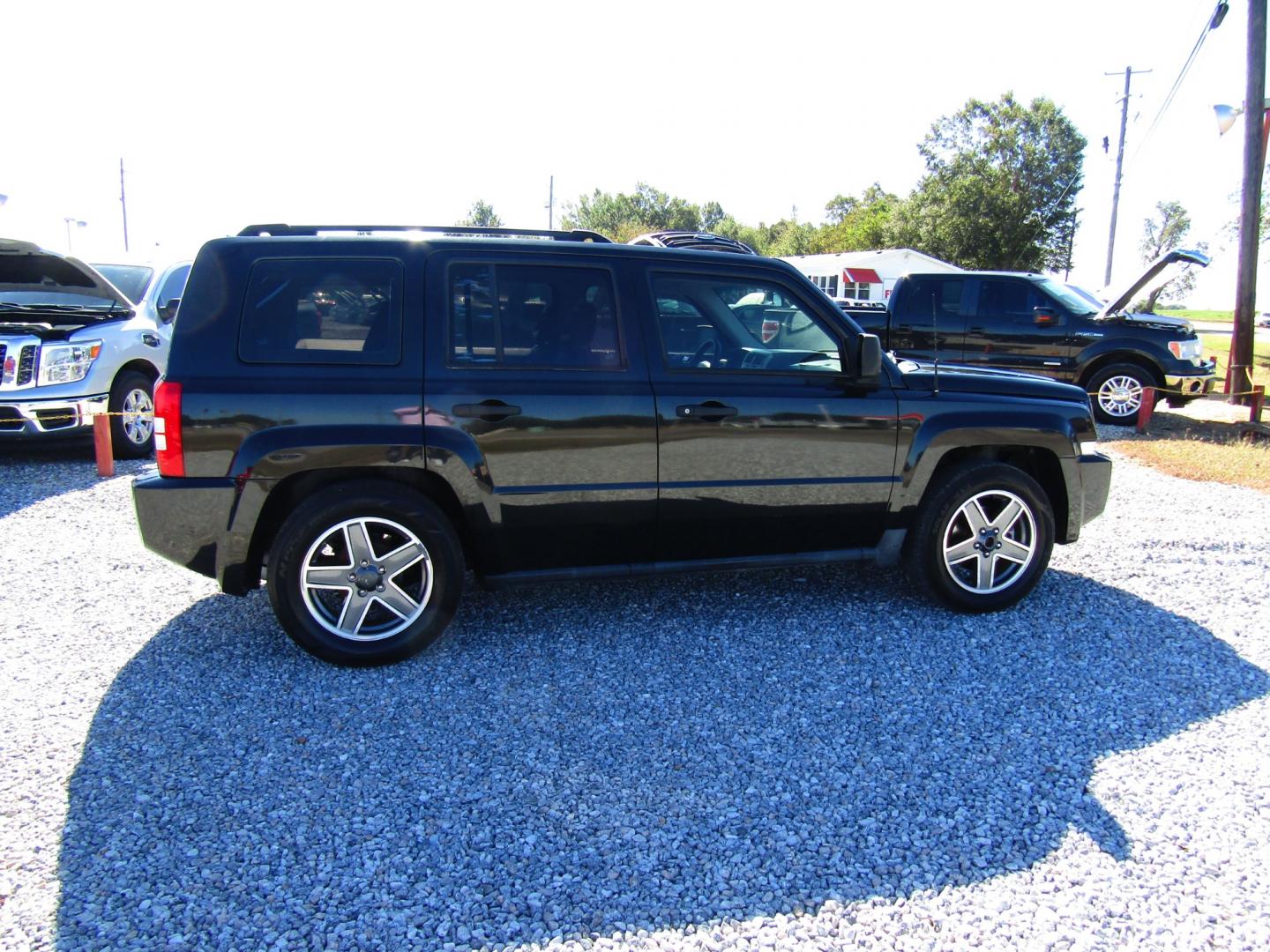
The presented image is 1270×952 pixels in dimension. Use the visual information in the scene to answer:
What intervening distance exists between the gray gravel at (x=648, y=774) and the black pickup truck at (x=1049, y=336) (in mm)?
6839

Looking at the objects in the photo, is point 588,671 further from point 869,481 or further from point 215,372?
point 215,372

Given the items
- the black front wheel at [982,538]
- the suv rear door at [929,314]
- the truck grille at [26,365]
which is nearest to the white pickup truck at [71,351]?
the truck grille at [26,365]

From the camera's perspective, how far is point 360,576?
3.87 meters

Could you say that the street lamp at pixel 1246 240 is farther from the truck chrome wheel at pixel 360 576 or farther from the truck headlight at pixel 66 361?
the truck headlight at pixel 66 361

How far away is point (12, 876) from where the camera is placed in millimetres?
2547

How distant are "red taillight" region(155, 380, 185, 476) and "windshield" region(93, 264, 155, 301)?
869 centimetres

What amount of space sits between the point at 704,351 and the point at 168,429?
7.55 feet

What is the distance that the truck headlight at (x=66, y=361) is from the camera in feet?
25.5

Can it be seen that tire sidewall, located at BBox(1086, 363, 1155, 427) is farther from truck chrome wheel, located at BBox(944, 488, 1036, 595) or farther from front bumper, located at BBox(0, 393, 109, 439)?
front bumper, located at BBox(0, 393, 109, 439)

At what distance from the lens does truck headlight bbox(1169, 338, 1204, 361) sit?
36.8ft

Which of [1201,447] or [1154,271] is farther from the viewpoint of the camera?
[1154,271]

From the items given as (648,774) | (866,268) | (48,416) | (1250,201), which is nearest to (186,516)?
(648,774)

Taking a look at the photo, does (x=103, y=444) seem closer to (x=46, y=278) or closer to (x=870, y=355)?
(x=46, y=278)

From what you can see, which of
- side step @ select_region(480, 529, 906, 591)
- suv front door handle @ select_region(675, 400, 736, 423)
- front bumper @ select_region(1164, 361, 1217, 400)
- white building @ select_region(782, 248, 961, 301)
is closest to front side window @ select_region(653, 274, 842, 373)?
suv front door handle @ select_region(675, 400, 736, 423)
